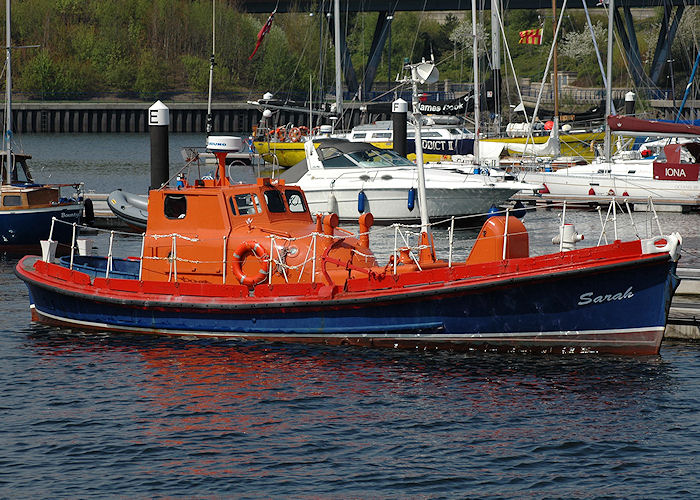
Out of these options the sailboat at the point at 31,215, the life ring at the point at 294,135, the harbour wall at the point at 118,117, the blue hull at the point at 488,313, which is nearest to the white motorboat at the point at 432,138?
the life ring at the point at 294,135

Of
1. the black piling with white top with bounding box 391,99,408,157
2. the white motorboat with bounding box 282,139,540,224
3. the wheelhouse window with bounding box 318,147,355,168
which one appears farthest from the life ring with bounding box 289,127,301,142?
the wheelhouse window with bounding box 318,147,355,168

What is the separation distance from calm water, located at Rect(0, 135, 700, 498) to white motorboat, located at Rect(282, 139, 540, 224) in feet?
49.6

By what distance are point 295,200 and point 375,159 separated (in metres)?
14.4

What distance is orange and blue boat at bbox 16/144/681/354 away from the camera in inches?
631

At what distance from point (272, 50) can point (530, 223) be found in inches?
2569

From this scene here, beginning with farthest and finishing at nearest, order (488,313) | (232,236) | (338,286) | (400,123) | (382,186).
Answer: (400,123), (382,186), (232,236), (338,286), (488,313)

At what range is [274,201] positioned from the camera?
62.8 feet

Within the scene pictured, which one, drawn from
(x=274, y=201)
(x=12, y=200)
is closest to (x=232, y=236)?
(x=274, y=201)

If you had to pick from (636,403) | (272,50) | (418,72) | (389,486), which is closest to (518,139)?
(418,72)

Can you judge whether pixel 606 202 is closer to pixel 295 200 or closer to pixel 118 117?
pixel 295 200

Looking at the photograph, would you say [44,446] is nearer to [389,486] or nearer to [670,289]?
[389,486]

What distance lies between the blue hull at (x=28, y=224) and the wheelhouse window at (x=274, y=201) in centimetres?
1200

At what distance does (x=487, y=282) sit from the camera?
16.0 meters

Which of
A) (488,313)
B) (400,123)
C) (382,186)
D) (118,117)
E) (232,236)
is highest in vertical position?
(118,117)
